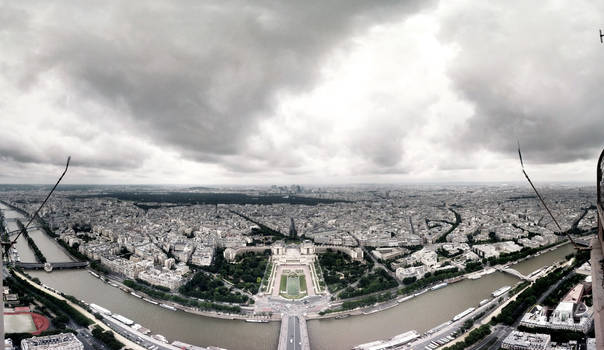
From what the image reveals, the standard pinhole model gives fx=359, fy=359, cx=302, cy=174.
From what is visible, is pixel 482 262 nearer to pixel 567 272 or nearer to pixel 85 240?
pixel 567 272

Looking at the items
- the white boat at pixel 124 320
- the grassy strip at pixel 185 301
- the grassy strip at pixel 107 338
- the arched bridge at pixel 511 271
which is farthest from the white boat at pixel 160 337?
the arched bridge at pixel 511 271

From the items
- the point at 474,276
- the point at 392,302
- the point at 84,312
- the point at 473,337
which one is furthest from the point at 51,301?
the point at 474,276

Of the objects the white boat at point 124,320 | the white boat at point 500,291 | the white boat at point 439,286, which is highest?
the white boat at point 500,291

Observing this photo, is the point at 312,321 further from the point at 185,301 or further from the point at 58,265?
the point at 58,265

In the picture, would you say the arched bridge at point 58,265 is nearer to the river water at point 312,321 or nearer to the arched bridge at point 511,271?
the river water at point 312,321

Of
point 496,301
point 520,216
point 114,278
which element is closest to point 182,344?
point 114,278

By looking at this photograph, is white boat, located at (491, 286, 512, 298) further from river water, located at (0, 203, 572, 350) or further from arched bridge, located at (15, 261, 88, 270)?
arched bridge, located at (15, 261, 88, 270)

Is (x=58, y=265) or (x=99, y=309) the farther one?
(x=58, y=265)

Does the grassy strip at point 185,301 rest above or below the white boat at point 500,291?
below
